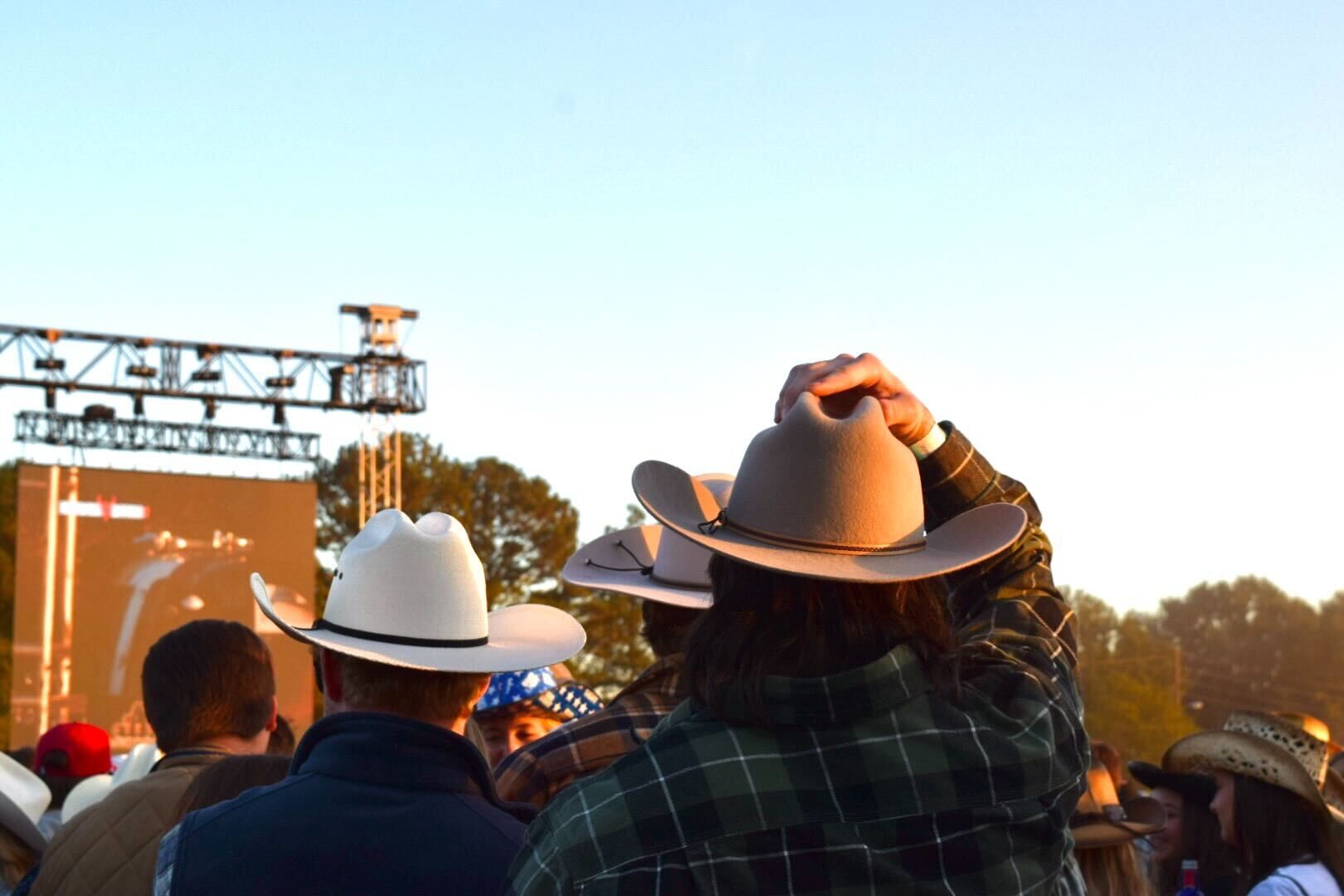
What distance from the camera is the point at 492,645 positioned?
98.3 inches

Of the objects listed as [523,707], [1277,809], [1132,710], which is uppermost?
[523,707]

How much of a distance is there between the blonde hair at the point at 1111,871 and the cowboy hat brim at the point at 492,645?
1.36 metres

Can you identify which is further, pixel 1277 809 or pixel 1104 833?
pixel 1277 809

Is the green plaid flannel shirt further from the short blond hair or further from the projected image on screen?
the projected image on screen

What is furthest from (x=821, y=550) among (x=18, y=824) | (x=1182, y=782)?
(x=1182, y=782)

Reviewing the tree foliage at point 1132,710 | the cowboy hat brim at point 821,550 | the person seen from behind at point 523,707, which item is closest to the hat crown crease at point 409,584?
the cowboy hat brim at point 821,550

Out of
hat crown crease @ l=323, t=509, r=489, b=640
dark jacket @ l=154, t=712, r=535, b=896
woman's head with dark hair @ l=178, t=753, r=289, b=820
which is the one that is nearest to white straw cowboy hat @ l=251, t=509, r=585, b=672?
hat crown crease @ l=323, t=509, r=489, b=640

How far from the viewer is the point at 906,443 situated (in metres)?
1.88

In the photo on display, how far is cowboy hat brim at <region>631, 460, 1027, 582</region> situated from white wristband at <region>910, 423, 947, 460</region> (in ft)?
0.47

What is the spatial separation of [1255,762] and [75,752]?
3905 mm

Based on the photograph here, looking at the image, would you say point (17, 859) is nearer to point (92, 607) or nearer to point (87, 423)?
point (92, 607)

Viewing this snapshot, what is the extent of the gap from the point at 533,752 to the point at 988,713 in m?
1.27

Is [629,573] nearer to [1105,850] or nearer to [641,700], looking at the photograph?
[641,700]

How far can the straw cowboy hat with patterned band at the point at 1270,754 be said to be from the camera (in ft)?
12.6
